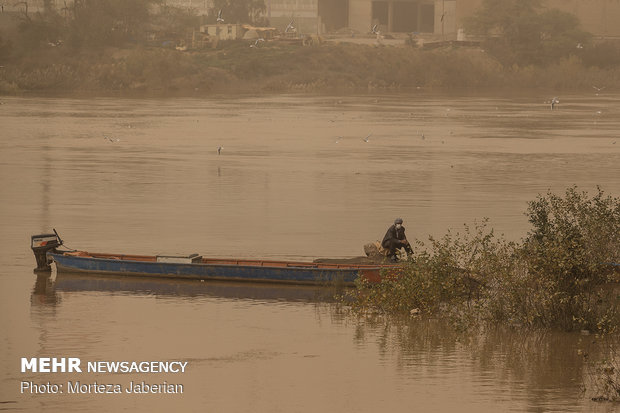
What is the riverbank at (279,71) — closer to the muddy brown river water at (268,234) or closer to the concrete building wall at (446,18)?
the concrete building wall at (446,18)

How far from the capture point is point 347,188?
40.0m

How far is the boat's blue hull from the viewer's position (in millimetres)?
23297

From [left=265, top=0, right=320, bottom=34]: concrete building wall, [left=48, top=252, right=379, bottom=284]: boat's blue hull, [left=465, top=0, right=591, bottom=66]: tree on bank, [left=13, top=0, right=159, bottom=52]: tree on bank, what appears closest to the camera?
[left=48, top=252, right=379, bottom=284]: boat's blue hull

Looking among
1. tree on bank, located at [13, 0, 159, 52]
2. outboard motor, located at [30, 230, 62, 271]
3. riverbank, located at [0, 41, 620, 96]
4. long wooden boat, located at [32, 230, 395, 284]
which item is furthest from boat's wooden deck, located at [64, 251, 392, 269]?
tree on bank, located at [13, 0, 159, 52]

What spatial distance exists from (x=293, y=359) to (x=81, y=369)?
3.41 meters

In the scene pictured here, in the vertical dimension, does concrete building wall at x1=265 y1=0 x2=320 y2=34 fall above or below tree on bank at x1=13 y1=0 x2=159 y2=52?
above

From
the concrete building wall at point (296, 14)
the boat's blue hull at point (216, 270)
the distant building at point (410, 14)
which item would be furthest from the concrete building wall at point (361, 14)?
the boat's blue hull at point (216, 270)

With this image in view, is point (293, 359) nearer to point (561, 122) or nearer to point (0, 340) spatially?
point (0, 340)

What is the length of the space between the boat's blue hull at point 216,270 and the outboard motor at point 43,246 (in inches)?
11.6

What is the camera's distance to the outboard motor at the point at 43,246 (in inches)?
997

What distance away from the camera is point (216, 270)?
2409cm

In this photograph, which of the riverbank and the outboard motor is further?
the riverbank

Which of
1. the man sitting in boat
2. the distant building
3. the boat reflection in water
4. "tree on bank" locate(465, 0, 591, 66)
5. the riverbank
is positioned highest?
the distant building

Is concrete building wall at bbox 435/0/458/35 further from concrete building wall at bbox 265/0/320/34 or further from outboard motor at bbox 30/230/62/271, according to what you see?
outboard motor at bbox 30/230/62/271
